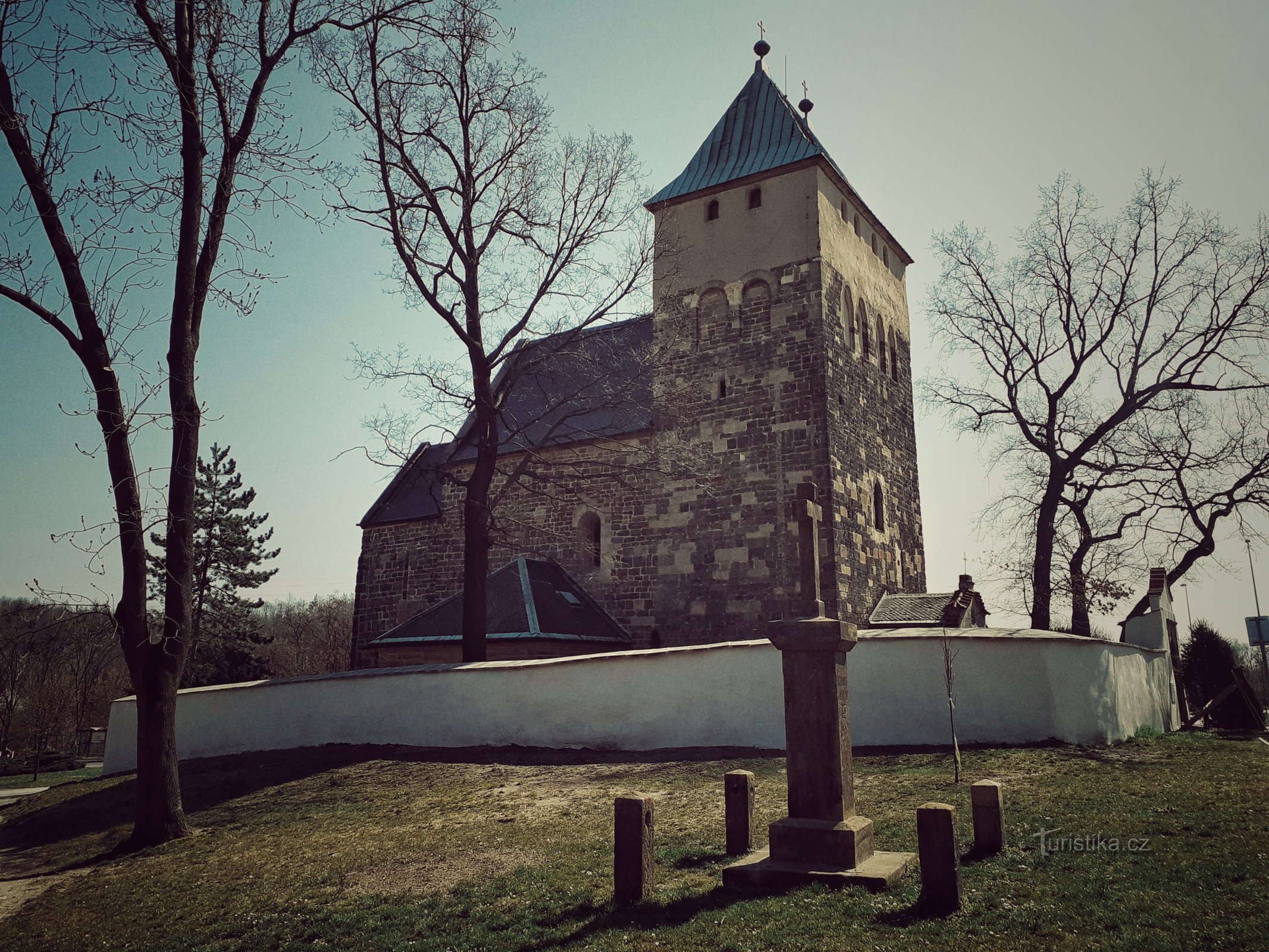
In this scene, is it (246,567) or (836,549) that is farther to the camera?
(246,567)

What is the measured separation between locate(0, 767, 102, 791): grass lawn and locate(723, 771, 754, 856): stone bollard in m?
21.1

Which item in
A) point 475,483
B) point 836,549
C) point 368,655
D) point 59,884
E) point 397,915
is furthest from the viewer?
point 368,655

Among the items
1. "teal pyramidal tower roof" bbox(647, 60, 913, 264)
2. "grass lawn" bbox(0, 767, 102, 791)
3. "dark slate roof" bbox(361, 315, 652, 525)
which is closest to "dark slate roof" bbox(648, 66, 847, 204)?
"teal pyramidal tower roof" bbox(647, 60, 913, 264)

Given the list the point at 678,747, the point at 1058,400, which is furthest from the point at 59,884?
the point at 1058,400

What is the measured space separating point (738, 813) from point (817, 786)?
1020mm

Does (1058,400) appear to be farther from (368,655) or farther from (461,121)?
(368,655)

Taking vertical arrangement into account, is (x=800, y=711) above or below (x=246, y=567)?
below

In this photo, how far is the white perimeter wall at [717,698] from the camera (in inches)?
522

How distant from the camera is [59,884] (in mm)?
9375

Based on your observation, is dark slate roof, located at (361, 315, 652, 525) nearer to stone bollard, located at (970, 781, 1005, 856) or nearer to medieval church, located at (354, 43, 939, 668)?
medieval church, located at (354, 43, 939, 668)

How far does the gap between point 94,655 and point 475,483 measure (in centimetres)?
3039

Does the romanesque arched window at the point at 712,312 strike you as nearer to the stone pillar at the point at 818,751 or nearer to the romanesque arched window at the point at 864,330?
the romanesque arched window at the point at 864,330

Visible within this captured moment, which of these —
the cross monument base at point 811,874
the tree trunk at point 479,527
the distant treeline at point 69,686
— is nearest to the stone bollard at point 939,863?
the cross monument base at point 811,874

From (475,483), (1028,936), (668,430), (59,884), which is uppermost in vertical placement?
(668,430)
